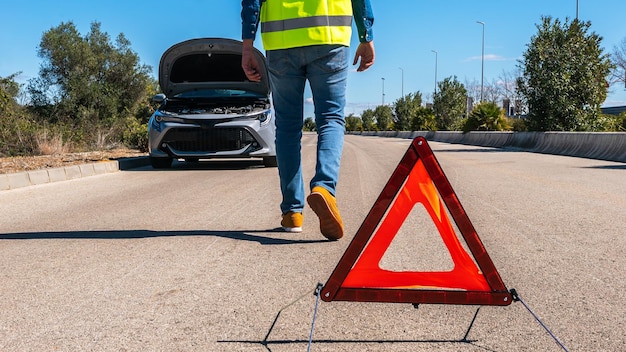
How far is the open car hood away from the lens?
34.8 ft

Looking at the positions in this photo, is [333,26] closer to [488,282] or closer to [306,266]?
[306,266]

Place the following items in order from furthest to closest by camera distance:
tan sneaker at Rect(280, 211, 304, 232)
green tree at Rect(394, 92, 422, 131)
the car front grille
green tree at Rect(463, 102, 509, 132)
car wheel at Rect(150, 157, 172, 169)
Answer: green tree at Rect(394, 92, 422, 131), green tree at Rect(463, 102, 509, 132), car wheel at Rect(150, 157, 172, 169), the car front grille, tan sneaker at Rect(280, 211, 304, 232)

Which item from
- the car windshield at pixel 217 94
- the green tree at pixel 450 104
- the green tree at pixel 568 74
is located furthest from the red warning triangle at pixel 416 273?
the green tree at pixel 450 104

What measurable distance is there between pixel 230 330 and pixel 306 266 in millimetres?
1054

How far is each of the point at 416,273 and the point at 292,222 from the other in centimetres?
208

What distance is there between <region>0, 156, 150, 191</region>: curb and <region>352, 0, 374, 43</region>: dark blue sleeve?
5661mm

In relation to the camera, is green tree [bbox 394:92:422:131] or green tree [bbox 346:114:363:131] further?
green tree [bbox 346:114:363:131]

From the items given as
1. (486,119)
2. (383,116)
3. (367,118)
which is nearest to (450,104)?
(486,119)

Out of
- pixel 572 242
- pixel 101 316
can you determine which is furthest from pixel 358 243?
pixel 572 242

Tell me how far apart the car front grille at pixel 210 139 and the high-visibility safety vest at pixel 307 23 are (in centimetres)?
612

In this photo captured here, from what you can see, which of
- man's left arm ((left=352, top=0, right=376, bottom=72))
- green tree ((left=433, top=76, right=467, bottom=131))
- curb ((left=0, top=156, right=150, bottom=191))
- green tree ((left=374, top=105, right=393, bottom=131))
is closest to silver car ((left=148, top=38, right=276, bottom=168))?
curb ((left=0, top=156, right=150, bottom=191))

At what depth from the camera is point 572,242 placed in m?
4.20

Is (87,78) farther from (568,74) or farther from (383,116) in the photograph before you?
(383,116)

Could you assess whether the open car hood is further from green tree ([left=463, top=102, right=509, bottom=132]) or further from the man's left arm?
green tree ([left=463, top=102, right=509, bottom=132])
